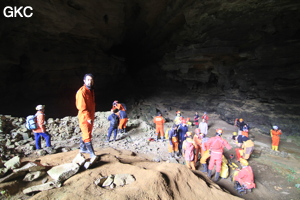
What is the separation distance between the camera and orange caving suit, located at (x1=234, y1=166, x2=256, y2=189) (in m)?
4.87

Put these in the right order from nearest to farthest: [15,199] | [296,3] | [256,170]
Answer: [15,199], [256,170], [296,3]

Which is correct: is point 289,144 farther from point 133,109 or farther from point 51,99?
point 51,99

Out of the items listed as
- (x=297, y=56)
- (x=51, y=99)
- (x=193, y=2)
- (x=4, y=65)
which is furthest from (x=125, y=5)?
(x=297, y=56)

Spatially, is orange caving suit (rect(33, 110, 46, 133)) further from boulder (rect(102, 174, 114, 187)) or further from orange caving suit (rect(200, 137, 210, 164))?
orange caving suit (rect(200, 137, 210, 164))

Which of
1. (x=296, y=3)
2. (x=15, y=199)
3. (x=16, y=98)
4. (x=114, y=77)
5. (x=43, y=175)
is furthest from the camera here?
(x=114, y=77)

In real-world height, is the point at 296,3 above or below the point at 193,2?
below

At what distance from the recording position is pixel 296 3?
8.15 metres

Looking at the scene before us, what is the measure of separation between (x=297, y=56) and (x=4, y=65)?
19410 millimetres

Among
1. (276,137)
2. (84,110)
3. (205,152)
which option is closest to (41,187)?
(84,110)

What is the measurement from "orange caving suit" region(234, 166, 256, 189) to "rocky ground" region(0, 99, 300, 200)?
373 millimetres

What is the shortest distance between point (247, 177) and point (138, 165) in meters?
3.59

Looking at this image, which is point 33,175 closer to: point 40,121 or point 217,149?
point 40,121

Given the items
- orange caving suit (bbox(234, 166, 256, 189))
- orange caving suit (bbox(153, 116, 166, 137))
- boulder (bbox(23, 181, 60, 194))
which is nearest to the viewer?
boulder (bbox(23, 181, 60, 194))

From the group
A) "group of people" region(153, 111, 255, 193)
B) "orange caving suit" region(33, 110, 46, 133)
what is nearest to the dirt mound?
"group of people" region(153, 111, 255, 193)
